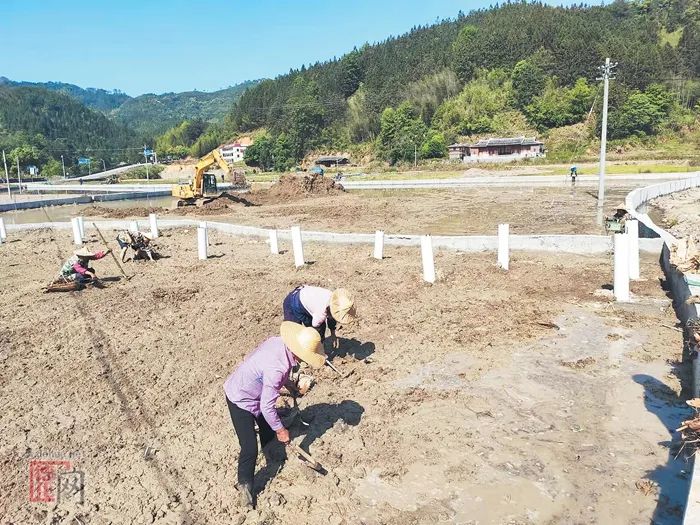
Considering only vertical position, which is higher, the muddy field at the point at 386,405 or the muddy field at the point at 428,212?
the muddy field at the point at 428,212

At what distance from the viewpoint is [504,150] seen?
210ft

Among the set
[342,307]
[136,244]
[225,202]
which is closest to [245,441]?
[342,307]

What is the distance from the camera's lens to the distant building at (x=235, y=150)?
109044 millimetres

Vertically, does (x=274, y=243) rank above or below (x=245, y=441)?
above

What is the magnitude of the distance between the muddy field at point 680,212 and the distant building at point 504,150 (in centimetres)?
3566

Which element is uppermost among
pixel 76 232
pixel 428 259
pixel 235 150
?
pixel 235 150

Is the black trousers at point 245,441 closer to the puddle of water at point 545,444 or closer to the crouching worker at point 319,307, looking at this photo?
the puddle of water at point 545,444

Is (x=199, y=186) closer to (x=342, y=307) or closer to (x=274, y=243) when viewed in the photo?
(x=274, y=243)

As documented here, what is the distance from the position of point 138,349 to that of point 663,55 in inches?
3823

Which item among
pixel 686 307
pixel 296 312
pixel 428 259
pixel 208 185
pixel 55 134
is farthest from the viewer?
pixel 55 134

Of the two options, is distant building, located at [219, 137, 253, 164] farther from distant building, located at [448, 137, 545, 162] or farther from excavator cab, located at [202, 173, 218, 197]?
excavator cab, located at [202, 173, 218, 197]

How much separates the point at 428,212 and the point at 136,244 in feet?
44.9

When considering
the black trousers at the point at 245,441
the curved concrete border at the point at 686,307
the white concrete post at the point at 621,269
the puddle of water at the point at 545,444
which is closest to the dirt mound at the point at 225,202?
Result: the curved concrete border at the point at 686,307

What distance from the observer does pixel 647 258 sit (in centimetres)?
1127
